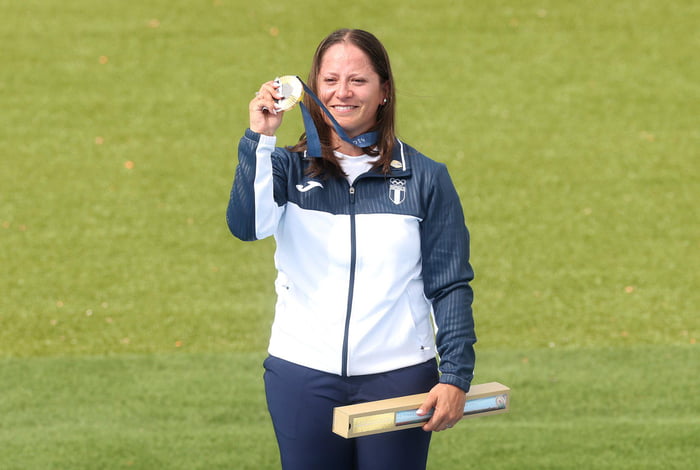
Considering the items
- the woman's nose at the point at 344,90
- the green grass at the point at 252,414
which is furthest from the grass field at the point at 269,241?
the woman's nose at the point at 344,90

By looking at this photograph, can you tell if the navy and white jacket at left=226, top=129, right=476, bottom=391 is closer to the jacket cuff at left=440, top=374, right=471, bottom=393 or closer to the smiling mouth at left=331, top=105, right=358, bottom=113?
the jacket cuff at left=440, top=374, right=471, bottom=393

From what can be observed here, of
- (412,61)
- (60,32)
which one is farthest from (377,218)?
(60,32)

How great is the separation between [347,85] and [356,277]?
516mm

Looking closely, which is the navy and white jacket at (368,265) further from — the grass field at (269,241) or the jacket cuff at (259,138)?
the grass field at (269,241)

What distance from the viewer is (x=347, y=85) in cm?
285

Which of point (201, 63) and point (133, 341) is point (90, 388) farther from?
point (201, 63)

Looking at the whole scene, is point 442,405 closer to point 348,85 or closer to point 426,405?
point 426,405

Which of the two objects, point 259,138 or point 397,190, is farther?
point 397,190

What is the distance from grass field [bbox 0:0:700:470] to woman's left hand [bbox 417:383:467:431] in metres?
2.80

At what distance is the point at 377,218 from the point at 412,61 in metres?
8.62

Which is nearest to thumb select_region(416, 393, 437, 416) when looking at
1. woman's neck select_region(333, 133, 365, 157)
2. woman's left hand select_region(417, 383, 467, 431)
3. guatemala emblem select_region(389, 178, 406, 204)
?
woman's left hand select_region(417, 383, 467, 431)

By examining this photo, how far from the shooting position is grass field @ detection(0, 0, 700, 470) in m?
6.02

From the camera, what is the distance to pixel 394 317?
9.13 feet

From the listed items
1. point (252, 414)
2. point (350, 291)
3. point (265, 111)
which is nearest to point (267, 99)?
point (265, 111)
